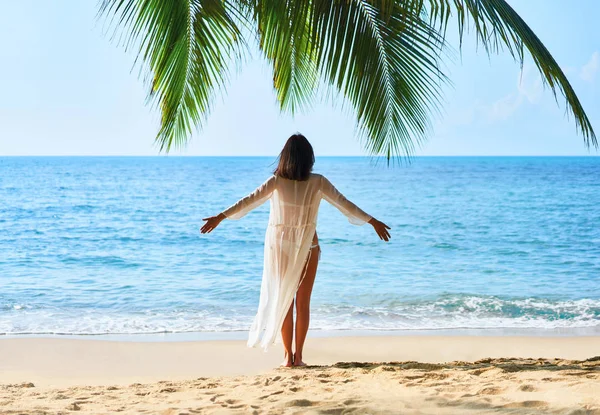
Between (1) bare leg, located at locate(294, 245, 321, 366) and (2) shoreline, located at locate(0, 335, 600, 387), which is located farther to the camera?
(2) shoreline, located at locate(0, 335, 600, 387)

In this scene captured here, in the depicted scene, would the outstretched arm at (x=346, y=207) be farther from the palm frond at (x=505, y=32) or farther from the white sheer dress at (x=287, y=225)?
the palm frond at (x=505, y=32)

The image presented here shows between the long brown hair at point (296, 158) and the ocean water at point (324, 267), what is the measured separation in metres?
3.45

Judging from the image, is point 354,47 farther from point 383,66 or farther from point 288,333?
point 288,333

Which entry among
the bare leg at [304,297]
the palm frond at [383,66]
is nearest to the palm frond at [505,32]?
the palm frond at [383,66]

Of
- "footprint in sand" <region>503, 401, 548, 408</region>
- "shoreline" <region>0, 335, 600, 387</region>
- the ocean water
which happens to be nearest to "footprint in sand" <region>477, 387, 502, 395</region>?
"footprint in sand" <region>503, 401, 548, 408</region>

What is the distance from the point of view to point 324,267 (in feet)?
41.5

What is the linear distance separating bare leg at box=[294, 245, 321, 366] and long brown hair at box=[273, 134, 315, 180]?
56cm

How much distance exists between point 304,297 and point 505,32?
2193 mm

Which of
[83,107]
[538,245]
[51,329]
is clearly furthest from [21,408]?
[83,107]

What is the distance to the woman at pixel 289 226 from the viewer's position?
183 inches

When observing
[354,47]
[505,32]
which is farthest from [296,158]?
[505,32]

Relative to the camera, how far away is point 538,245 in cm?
1623

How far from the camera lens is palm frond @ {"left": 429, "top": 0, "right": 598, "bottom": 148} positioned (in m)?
4.24

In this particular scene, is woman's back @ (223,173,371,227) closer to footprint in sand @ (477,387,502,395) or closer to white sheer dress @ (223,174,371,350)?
white sheer dress @ (223,174,371,350)
